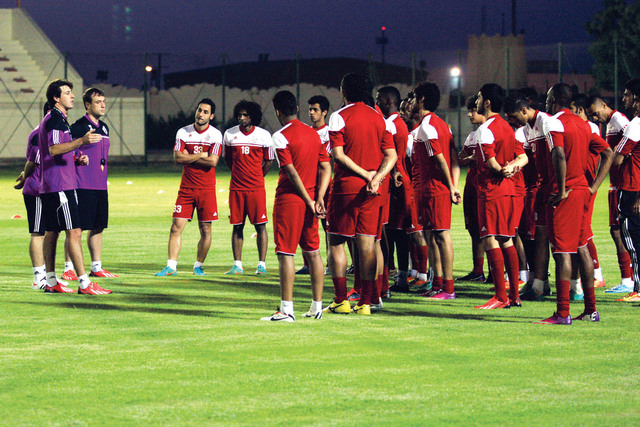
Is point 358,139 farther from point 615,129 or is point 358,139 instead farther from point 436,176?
point 615,129

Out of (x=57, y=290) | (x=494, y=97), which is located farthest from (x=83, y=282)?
(x=494, y=97)

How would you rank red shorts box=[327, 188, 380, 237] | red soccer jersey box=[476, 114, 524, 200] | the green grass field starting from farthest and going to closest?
red soccer jersey box=[476, 114, 524, 200] < red shorts box=[327, 188, 380, 237] < the green grass field

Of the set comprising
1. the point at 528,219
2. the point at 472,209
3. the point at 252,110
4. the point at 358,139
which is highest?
the point at 252,110

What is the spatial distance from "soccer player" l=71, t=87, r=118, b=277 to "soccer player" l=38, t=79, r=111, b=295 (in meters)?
0.28

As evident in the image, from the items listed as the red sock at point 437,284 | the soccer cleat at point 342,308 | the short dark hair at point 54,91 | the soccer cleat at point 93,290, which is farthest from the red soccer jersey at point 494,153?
the short dark hair at point 54,91

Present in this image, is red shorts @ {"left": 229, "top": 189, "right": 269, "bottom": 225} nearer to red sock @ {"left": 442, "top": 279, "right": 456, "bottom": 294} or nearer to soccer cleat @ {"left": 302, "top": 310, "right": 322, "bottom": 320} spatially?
red sock @ {"left": 442, "top": 279, "right": 456, "bottom": 294}

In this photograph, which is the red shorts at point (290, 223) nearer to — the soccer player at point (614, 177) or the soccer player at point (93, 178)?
the soccer player at point (93, 178)

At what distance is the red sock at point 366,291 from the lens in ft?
27.9

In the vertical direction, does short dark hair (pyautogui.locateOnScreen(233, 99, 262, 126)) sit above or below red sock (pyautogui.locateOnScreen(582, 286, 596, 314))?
above

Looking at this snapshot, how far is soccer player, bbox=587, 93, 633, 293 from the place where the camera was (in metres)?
9.62

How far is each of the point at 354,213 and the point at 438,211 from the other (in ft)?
4.77

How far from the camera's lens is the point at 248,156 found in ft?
37.3

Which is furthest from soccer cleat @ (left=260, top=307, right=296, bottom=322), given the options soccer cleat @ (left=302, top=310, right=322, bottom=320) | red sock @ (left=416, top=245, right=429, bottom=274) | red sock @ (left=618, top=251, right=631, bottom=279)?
red sock @ (left=618, top=251, right=631, bottom=279)

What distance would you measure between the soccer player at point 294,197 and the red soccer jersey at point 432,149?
150cm
